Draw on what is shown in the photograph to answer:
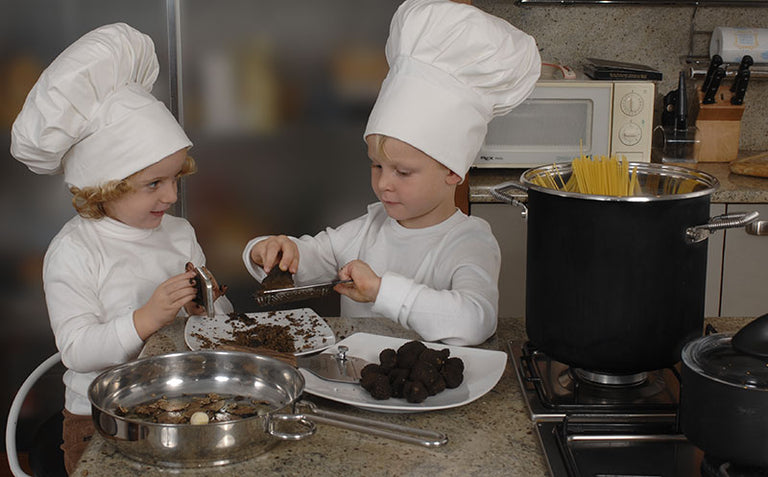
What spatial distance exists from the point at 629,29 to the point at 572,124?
0.64m

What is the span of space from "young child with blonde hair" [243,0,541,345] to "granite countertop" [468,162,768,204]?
0.81 m

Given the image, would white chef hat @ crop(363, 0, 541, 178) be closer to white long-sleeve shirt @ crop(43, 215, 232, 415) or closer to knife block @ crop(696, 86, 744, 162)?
white long-sleeve shirt @ crop(43, 215, 232, 415)

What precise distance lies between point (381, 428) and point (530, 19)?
2289mm

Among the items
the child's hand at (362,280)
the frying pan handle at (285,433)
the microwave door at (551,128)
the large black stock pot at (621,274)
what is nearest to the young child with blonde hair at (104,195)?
the child's hand at (362,280)

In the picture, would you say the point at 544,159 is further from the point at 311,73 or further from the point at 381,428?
the point at 381,428

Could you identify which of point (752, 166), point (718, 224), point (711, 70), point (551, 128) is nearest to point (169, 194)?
point (718, 224)

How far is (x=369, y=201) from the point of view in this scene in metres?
2.50

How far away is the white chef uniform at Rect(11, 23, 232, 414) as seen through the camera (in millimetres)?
1438

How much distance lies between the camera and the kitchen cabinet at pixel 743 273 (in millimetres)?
2445

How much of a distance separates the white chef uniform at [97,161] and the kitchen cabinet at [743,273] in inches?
65.5

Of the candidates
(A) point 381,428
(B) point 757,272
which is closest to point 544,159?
(B) point 757,272

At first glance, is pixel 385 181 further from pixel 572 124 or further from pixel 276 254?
pixel 572 124

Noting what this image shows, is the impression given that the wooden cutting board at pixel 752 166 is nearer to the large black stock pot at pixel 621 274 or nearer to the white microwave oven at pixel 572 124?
the white microwave oven at pixel 572 124

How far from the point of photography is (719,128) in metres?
2.79
